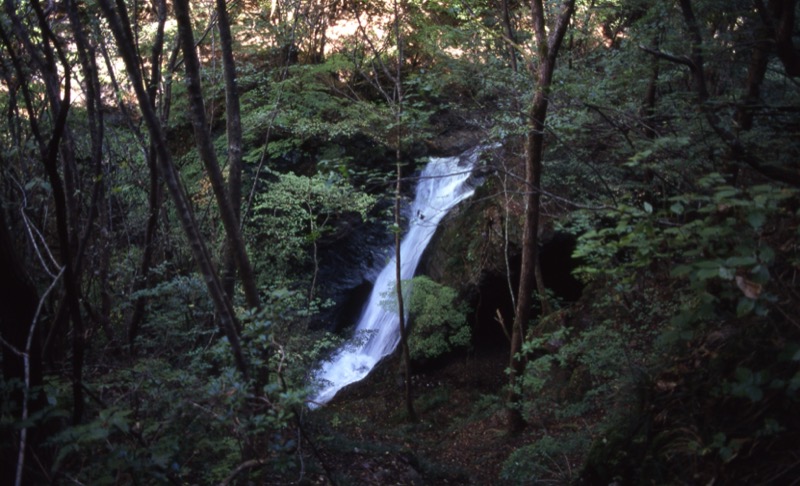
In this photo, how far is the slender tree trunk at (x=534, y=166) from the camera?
23.3ft

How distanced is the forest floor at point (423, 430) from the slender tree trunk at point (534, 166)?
106 cm

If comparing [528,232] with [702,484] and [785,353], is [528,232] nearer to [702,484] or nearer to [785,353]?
[702,484]

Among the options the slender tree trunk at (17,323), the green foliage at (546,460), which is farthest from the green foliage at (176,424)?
the green foliage at (546,460)

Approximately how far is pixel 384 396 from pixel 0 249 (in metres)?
10.6

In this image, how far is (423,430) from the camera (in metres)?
11.7

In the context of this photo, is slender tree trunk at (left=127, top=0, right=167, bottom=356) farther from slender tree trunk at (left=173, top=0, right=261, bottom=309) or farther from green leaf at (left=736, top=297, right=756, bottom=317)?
green leaf at (left=736, top=297, right=756, bottom=317)

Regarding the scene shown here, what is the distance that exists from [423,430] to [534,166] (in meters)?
6.34

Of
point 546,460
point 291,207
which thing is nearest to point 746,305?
point 546,460

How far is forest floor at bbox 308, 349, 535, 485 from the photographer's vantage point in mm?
7762

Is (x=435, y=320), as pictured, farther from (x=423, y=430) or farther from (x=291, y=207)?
(x=291, y=207)

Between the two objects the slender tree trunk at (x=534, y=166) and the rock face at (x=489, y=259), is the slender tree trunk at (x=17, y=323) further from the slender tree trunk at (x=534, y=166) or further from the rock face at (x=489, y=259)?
the rock face at (x=489, y=259)

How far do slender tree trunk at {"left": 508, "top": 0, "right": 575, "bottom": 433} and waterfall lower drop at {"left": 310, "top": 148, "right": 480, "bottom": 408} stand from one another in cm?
521

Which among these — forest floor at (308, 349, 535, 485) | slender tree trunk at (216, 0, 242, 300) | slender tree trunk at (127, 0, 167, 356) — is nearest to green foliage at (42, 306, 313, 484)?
slender tree trunk at (216, 0, 242, 300)

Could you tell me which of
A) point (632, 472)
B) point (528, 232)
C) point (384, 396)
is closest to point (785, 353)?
point (632, 472)
